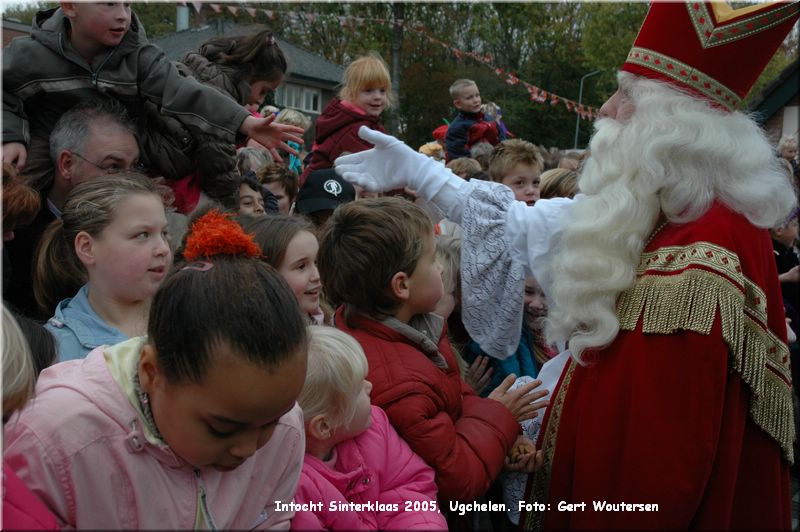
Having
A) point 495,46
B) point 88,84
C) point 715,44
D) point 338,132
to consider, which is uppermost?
point 715,44

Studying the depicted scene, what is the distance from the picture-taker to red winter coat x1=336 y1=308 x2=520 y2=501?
2197 mm

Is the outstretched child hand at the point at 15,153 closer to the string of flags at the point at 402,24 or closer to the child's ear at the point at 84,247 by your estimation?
the child's ear at the point at 84,247

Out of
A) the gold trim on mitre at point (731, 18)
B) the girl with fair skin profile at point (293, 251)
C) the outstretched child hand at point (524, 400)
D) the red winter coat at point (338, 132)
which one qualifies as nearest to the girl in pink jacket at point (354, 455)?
the outstretched child hand at point (524, 400)

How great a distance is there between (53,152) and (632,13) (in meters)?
25.8

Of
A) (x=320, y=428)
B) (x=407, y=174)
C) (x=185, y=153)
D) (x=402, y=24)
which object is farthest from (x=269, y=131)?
(x=402, y=24)

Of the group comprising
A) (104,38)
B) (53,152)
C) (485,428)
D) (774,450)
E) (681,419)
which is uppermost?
(104,38)

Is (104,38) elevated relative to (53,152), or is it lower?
elevated

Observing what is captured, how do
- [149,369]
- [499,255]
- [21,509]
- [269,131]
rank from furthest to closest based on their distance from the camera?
1. [269,131]
2. [499,255]
3. [149,369]
4. [21,509]

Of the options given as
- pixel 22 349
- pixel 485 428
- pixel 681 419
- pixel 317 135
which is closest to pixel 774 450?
pixel 681 419

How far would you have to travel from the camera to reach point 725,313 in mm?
1882

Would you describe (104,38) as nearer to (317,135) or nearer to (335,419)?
(335,419)

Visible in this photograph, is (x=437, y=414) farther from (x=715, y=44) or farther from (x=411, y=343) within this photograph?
(x=715, y=44)

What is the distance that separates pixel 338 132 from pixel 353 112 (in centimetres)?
19

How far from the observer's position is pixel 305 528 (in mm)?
1798
